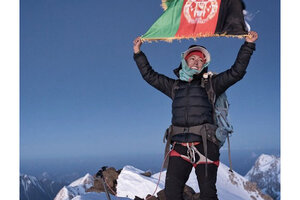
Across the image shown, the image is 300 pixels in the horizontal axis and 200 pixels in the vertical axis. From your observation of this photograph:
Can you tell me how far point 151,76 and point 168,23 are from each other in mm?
1347

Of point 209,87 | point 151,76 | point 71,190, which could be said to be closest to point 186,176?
point 209,87

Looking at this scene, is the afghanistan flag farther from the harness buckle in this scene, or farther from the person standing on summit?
the harness buckle

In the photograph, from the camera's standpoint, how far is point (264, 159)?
577ft

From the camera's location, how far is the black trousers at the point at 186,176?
5.07 metres

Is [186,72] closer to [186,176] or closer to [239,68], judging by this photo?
[239,68]

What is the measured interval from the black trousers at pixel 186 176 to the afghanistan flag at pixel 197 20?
7.14ft

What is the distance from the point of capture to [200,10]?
636 cm

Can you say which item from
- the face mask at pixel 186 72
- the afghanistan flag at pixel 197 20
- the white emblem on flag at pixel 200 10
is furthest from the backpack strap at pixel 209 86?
the white emblem on flag at pixel 200 10

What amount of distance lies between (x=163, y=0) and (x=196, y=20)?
928 mm

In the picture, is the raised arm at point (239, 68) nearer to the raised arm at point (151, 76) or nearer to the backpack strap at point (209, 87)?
the backpack strap at point (209, 87)

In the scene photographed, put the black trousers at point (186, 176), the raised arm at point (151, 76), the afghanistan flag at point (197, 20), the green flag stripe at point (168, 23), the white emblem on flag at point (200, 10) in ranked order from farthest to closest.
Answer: the green flag stripe at point (168, 23) → the white emblem on flag at point (200, 10) → the afghanistan flag at point (197, 20) → the raised arm at point (151, 76) → the black trousers at point (186, 176)

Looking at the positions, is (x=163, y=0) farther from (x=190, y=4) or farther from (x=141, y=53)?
(x=141, y=53)

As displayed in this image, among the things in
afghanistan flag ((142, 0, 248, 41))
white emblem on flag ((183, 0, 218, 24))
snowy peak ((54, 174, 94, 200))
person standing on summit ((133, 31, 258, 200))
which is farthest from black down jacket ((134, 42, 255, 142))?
snowy peak ((54, 174, 94, 200))

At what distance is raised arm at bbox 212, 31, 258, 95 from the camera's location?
17.0 ft
